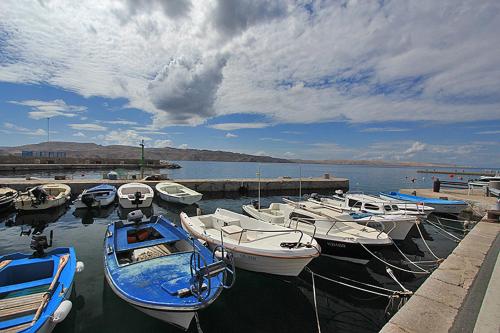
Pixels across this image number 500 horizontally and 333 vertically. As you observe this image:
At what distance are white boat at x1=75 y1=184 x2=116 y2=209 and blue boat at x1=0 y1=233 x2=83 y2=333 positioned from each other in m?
12.5

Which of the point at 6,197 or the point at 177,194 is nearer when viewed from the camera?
the point at 6,197

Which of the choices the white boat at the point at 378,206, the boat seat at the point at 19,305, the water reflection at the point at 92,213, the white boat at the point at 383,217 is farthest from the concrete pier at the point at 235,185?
the boat seat at the point at 19,305

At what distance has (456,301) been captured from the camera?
545 centimetres

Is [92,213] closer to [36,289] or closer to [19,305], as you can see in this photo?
[36,289]

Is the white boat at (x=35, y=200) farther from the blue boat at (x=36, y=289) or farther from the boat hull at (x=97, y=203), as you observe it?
the blue boat at (x=36, y=289)

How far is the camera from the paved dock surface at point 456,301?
180 inches

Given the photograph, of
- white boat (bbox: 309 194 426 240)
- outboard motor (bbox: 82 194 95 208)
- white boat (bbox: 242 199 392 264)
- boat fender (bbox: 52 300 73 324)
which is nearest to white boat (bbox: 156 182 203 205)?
outboard motor (bbox: 82 194 95 208)

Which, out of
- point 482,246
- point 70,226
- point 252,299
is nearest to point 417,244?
point 482,246

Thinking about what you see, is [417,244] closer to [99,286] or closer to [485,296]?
[485,296]

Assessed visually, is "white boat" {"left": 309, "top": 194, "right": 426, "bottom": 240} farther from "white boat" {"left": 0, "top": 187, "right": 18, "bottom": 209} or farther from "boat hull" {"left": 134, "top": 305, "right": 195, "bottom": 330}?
"white boat" {"left": 0, "top": 187, "right": 18, "bottom": 209}

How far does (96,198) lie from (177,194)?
608 centimetres

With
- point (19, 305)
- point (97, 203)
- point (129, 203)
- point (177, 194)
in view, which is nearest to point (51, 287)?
point (19, 305)

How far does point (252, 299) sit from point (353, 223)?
6.14m

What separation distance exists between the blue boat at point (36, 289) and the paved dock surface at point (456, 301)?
6161mm
